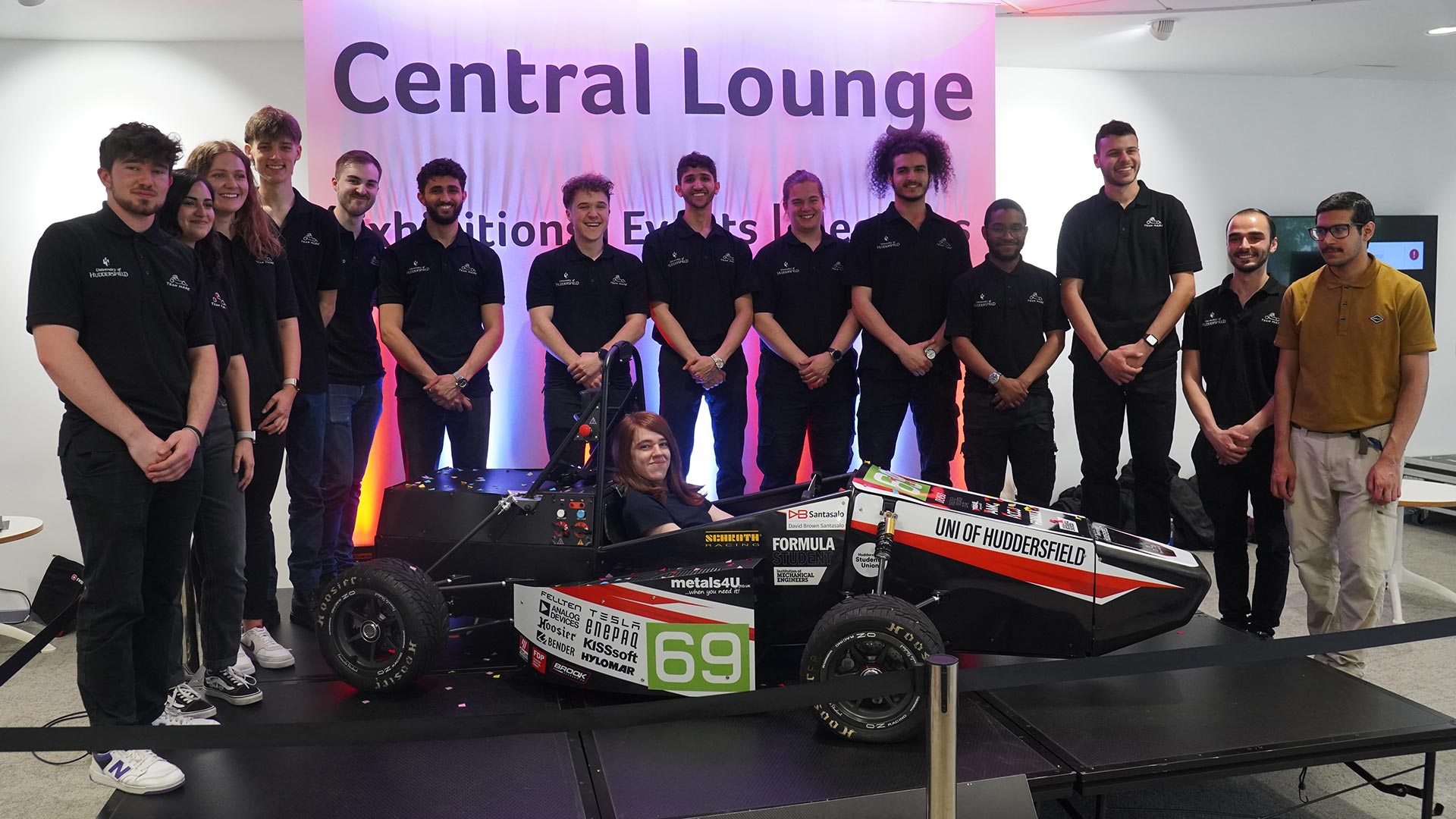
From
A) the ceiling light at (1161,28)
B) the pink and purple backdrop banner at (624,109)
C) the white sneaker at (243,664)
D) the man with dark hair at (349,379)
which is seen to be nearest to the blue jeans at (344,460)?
the man with dark hair at (349,379)

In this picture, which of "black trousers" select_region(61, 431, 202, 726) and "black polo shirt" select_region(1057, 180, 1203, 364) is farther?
"black polo shirt" select_region(1057, 180, 1203, 364)

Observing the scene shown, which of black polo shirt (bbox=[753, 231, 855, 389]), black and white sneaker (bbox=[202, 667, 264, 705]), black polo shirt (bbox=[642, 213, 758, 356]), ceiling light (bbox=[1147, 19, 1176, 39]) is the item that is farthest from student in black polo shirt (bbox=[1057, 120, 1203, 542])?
black and white sneaker (bbox=[202, 667, 264, 705])

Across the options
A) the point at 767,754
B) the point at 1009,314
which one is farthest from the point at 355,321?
the point at 1009,314

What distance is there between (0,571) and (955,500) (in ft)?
18.4

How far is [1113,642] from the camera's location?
3.47 metres

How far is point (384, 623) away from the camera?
3.60 m

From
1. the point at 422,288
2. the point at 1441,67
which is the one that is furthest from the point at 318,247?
the point at 1441,67

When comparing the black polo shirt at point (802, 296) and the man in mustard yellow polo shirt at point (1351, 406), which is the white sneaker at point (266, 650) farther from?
the man in mustard yellow polo shirt at point (1351, 406)

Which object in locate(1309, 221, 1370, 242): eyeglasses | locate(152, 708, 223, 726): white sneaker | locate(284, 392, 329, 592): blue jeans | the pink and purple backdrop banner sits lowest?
locate(152, 708, 223, 726): white sneaker

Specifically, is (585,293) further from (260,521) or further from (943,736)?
(943,736)

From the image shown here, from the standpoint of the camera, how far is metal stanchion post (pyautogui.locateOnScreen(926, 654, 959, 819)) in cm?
232

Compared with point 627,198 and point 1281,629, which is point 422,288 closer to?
point 627,198

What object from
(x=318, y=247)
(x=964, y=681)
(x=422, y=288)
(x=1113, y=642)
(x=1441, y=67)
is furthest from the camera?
(x=1441, y=67)

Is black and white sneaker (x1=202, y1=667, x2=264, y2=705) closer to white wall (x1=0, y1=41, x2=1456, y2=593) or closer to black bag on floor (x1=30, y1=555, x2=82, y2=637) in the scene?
black bag on floor (x1=30, y1=555, x2=82, y2=637)
